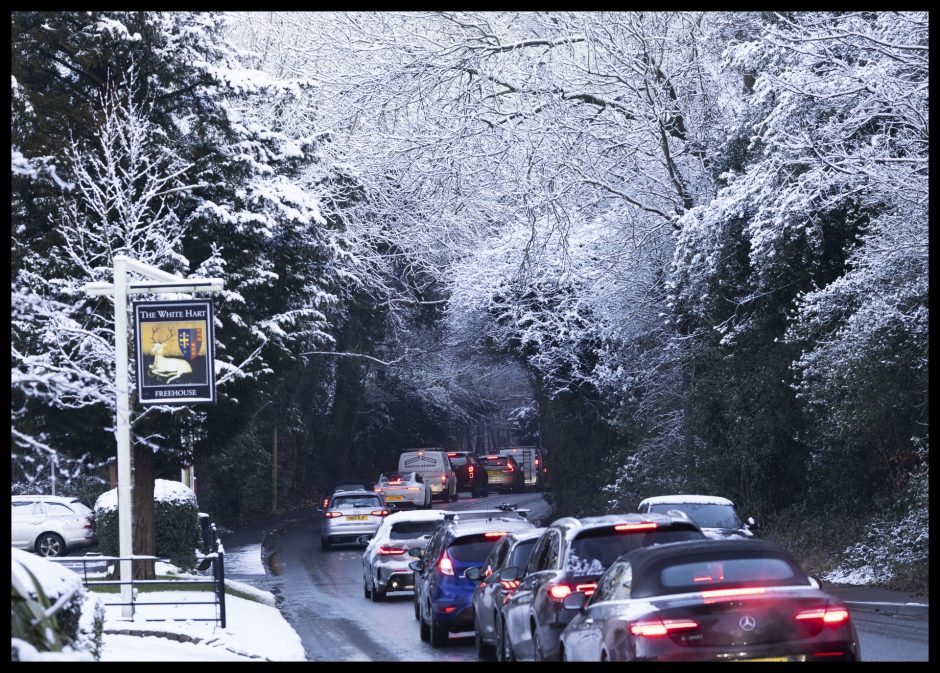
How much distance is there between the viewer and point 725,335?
28.8 meters

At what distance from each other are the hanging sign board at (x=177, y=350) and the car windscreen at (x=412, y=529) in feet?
22.6

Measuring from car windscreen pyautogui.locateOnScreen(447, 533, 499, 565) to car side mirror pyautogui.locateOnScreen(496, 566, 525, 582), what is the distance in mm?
3073

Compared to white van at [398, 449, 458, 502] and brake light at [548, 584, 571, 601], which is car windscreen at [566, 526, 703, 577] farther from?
white van at [398, 449, 458, 502]

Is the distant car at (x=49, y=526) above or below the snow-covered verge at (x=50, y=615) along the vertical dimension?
below

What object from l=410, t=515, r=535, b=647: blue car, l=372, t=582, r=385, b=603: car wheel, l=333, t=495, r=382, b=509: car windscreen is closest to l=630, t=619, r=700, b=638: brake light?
l=410, t=515, r=535, b=647: blue car

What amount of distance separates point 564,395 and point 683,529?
99.6 ft

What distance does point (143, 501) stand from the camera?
22.8m

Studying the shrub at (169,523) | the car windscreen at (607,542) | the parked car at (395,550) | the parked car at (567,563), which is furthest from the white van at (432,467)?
the car windscreen at (607,542)

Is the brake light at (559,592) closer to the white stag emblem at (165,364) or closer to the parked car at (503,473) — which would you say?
the white stag emblem at (165,364)

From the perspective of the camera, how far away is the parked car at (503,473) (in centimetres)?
6238

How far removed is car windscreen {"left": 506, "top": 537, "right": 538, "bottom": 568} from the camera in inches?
540
